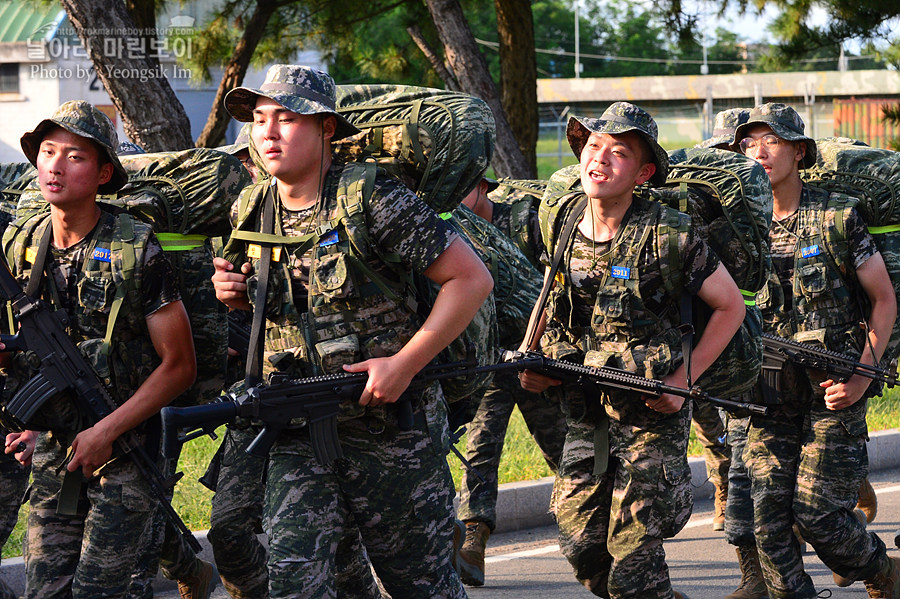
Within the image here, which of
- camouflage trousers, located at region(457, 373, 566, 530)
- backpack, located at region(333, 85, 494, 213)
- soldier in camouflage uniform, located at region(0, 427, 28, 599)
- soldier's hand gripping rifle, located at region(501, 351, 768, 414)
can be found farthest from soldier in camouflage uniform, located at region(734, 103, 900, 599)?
soldier in camouflage uniform, located at region(0, 427, 28, 599)

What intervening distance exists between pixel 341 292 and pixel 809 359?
9.20 ft

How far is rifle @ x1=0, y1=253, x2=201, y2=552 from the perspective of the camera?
426 cm

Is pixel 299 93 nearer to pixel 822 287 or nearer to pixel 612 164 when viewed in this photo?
pixel 612 164

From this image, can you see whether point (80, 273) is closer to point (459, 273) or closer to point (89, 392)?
point (89, 392)

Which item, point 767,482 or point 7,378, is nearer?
point 7,378

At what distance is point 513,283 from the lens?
6.34 meters

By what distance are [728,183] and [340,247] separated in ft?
6.83

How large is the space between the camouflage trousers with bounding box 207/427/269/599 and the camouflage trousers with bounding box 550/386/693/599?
125 centimetres

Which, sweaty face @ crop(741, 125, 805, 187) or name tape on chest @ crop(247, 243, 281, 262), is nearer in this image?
name tape on chest @ crop(247, 243, 281, 262)

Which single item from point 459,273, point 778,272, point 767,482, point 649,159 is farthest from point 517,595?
point 459,273

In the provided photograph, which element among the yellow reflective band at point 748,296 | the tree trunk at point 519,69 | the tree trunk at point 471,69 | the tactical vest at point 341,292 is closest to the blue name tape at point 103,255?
the tactical vest at point 341,292

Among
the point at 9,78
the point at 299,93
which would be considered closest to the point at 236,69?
the point at 299,93

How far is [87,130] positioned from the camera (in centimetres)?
436

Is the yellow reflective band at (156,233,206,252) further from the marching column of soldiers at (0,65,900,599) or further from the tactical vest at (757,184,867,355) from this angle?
the tactical vest at (757,184,867,355)
